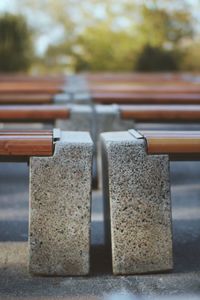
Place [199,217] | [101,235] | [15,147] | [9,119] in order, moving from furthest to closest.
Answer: [9,119] → [199,217] → [101,235] → [15,147]

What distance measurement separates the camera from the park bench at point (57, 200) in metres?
2.54

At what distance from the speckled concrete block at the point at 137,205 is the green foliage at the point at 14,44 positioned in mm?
22198

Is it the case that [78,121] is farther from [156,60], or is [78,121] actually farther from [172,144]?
[156,60]

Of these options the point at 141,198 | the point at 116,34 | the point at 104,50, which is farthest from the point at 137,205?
the point at 116,34

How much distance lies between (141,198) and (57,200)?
41 centimetres

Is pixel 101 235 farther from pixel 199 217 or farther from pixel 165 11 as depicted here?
pixel 165 11

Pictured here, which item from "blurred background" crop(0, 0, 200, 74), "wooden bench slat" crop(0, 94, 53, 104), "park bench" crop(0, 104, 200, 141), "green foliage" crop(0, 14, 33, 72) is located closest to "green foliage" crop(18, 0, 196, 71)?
"blurred background" crop(0, 0, 200, 74)

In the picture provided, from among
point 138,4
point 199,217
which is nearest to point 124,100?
point 199,217

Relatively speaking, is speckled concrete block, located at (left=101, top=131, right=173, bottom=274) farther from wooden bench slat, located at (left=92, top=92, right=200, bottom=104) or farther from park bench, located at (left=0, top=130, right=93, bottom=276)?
wooden bench slat, located at (left=92, top=92, right=200, bottom=104)

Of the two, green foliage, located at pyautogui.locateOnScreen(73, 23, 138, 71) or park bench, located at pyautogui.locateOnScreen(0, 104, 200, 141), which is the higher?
green foliage, located at pyautogui.locateOnScreen(73, 23, 138, 71)

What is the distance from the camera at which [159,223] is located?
2.62 m

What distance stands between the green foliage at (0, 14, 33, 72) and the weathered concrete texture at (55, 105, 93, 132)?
65.8ft

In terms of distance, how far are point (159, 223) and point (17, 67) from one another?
2271 centimetres

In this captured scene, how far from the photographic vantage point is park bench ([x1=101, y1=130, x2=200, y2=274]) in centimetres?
257
